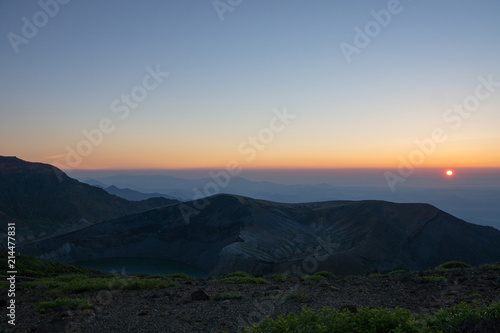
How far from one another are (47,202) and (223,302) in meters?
134

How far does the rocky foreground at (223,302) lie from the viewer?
9055mm

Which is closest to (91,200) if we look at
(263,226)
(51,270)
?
(263,226)

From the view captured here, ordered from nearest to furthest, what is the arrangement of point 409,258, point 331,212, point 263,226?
point 409,258
point 263,226
point 331,212

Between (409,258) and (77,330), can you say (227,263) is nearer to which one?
(409,258)

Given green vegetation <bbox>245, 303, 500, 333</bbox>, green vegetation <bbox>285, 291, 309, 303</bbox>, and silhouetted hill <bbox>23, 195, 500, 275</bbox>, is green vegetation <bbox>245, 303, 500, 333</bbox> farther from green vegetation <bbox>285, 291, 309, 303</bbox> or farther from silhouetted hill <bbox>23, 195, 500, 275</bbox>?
silhouetted hill <bbox>23, 195, 500, 275</bbox>

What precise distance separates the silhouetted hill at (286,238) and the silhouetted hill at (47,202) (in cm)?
2803

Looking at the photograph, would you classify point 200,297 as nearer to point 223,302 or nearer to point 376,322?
point 223,302

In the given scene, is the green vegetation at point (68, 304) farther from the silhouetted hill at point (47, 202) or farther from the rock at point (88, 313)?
the silhouetted hill at point (47, 202)

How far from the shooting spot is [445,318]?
6.50 meters

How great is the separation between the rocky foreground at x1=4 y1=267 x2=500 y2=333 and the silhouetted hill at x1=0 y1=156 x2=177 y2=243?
103 meters

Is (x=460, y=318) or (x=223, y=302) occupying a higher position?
(x=460, y=318)

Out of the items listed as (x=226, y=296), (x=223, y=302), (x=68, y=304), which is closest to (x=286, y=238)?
(x=226, y=296)

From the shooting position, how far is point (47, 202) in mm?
122875

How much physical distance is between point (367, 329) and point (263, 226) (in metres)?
77.3
